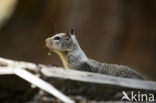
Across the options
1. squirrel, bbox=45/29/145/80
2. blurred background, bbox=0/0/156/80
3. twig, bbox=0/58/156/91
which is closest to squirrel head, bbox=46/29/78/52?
squirrel, bbox=45/29/145/80

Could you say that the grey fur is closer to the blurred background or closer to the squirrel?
the squirrel

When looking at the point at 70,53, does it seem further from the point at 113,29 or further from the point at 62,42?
the point at 113,29

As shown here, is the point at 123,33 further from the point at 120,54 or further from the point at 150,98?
the point at 150,98

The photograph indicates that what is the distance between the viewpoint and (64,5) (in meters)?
8.48

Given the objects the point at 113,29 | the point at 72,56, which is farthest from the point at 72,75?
the point at 113,29

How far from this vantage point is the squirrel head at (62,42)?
13.7ft

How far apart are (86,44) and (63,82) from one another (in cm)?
560

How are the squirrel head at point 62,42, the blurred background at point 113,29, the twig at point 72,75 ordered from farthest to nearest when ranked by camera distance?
the blurred background at point 113,29 < the squirrel head at point 62,42 < the twig at point 72,75

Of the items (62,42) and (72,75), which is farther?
(62,42)

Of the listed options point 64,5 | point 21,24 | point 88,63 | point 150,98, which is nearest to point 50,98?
point 150,98

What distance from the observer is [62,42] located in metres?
4.23

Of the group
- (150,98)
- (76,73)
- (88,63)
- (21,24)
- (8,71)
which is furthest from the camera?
(21,24)

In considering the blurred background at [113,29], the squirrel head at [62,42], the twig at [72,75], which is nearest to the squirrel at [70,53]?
the squirrel head at [62,42]

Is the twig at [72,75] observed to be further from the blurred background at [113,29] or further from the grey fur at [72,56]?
the blurred background at [113,29]
